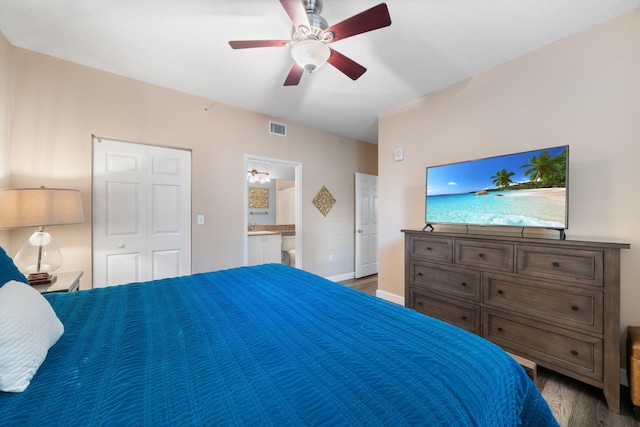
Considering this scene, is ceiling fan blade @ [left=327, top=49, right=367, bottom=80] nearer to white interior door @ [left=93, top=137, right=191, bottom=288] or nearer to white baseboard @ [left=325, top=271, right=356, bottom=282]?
white interior door @ [left=93, top=137, right=191, bottom=288]

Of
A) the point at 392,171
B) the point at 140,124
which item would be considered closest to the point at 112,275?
the point at 140,124

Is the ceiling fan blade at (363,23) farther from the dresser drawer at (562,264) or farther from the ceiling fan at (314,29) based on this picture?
the dresser drawer at (562,264)

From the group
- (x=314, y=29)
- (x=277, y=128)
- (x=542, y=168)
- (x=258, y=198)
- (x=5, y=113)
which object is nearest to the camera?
(x=314, y=29)

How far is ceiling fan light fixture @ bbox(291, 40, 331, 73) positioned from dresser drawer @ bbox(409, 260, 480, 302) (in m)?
2.04

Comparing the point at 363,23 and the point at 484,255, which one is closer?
the point at 363,23

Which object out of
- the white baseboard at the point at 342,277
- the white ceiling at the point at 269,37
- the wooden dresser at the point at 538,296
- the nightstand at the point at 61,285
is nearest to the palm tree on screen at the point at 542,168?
the wooden dresser at the point at 538,296

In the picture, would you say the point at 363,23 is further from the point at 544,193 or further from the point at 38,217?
the point at 38,217

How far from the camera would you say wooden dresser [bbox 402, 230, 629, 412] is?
62.4 inches

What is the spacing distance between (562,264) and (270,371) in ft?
6.83

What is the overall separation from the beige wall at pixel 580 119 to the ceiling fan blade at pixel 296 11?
80.9 inches

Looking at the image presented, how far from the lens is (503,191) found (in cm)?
220

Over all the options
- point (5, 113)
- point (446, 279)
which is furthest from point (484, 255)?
point (5, 113)

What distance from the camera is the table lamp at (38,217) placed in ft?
5.75

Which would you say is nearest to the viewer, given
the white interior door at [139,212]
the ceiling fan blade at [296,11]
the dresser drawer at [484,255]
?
the ceiling fan blade at [296,11]
